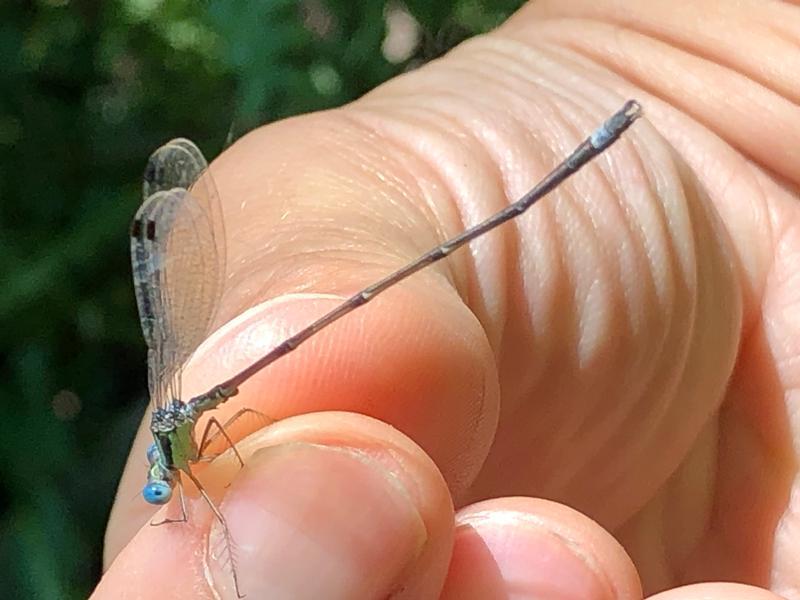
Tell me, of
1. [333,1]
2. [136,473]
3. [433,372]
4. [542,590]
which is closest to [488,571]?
[542,590]

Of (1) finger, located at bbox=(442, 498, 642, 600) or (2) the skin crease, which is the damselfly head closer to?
(2) the skin crease

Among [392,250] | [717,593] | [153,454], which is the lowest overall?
[717,593]

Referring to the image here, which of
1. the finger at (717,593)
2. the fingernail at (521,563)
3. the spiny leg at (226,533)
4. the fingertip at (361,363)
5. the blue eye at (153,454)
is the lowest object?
the finger at (717,593)

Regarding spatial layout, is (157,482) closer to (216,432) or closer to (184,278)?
(216,432)

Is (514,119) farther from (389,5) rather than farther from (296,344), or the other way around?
(389,5)

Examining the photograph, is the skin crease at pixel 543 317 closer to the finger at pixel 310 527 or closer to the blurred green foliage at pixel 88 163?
the finger at pixel 310 527

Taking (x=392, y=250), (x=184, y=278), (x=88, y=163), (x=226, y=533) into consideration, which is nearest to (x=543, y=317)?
(x=392, y=250)

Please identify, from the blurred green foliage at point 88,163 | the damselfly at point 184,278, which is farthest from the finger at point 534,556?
the blurred green foliage at point 88,163
